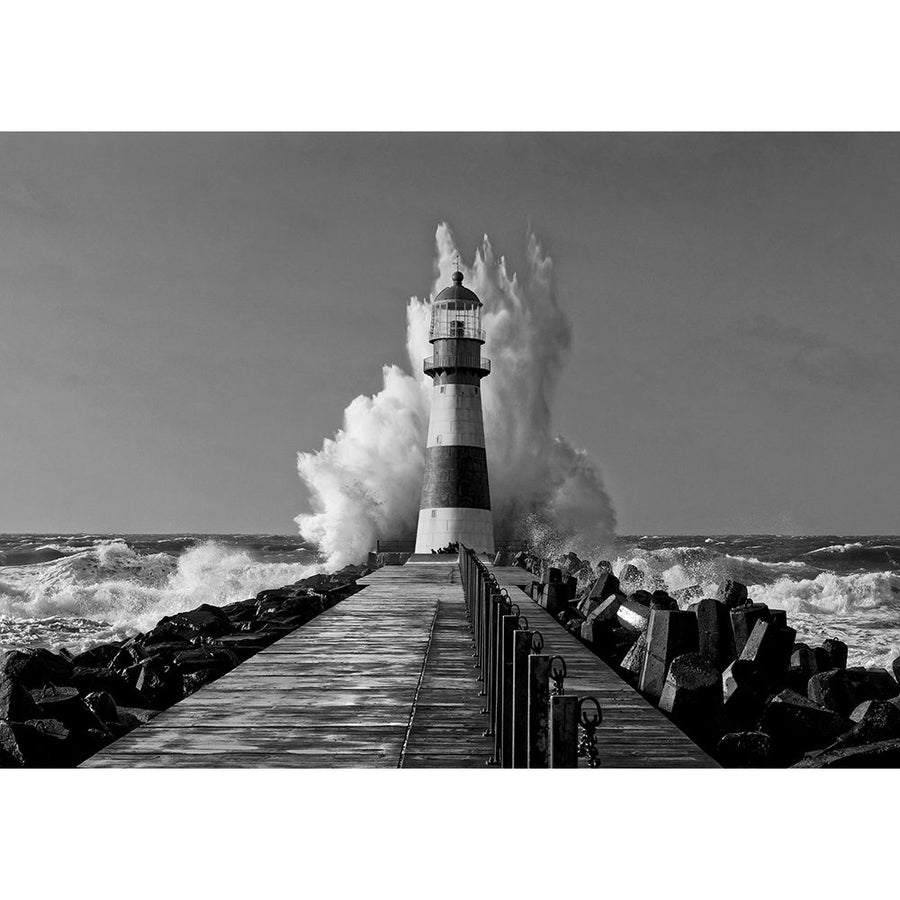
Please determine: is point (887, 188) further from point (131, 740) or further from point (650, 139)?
point (131, 740)

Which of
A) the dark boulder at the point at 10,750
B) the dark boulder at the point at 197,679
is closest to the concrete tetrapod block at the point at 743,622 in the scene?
the dark boulder at the point at 197,679

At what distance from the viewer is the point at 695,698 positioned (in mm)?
4539

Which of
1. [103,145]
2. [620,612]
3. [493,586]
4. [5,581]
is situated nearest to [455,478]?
[620,612]

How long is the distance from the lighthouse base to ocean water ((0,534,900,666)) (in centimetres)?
494

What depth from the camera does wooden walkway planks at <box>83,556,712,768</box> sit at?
3406 mm

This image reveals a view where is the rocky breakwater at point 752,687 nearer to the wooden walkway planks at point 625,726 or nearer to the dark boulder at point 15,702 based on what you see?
Answer: the wooden walkway planks at point 625,726

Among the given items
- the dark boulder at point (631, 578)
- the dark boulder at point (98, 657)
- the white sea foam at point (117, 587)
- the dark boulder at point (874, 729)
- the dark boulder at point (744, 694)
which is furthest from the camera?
the dark boulder at point (631, 578)

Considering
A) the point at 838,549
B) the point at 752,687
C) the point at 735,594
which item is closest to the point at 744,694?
the point at 752,687

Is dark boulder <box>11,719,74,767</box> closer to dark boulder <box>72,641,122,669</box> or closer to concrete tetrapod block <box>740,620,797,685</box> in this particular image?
concrete tetrapod block <box>740,620,797,685</box>

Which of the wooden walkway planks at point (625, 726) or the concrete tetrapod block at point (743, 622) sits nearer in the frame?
the wooden walkway planks at point (625, 726)

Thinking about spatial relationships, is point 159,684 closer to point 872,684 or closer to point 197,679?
point 197,679

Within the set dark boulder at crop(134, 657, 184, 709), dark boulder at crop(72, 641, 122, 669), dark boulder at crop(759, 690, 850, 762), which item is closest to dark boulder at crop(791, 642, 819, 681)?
dark boulder at crop(759, 690, 850, 762)

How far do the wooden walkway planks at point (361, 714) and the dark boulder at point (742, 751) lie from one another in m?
0.35

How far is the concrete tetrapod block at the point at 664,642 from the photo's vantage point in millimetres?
5320
